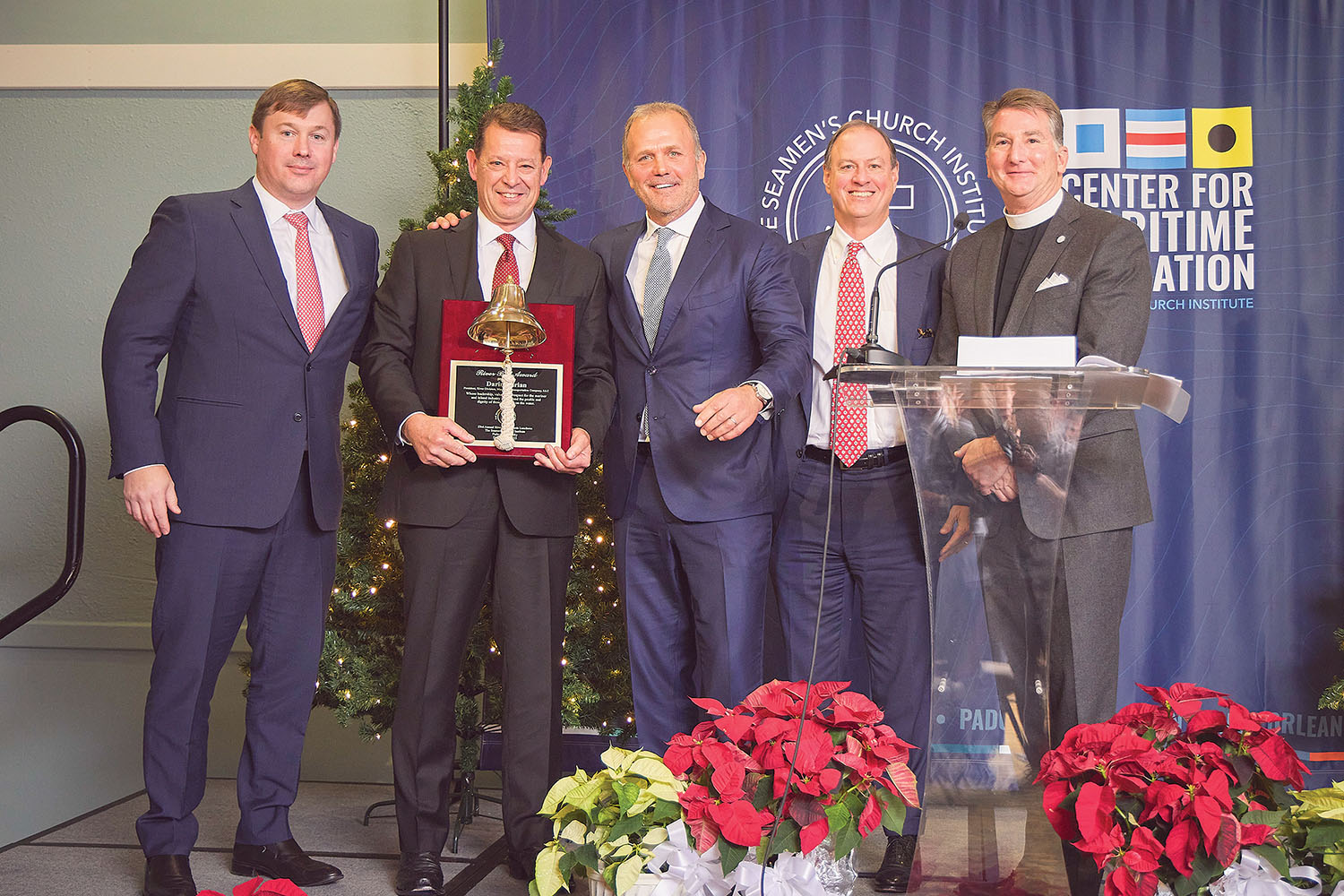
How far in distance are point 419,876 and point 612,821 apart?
89cm

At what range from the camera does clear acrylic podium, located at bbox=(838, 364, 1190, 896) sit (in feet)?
7.21

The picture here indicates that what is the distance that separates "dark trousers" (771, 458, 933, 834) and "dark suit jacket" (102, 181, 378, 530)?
129 centimetres

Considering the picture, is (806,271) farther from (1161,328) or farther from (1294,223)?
(1294,223)

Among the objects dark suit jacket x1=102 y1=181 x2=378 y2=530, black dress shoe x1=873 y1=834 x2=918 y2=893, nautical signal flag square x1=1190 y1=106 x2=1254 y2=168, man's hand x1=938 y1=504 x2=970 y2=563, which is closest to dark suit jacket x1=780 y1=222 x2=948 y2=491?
man's hand x1=938 y1=504 x2=970 y2=563

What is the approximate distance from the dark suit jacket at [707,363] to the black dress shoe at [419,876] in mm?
985

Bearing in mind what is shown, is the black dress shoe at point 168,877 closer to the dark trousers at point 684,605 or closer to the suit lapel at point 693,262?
the dark trousers at point 684,605

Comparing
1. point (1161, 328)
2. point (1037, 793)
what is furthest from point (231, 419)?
point (1161, 328)

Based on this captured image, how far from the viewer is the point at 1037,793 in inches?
87.5

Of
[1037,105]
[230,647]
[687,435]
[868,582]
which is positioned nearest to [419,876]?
[230,647]

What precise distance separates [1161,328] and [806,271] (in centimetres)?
168

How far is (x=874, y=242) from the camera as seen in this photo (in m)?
3.22

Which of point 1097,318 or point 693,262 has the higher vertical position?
point 693,262

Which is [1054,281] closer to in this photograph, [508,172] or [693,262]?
[693,262]

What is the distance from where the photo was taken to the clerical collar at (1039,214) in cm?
287
